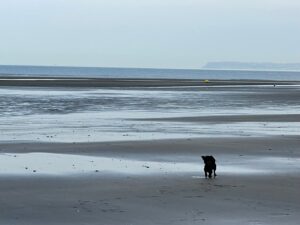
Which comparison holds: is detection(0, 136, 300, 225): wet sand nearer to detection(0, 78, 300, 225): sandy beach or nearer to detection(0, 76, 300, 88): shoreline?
detection(0, 78, 300, 225): sandy beach

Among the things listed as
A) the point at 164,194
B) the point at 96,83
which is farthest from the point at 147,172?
A: the point at 96,83

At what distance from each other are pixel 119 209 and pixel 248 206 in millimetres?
2252

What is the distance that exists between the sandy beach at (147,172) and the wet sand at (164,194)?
0.7 inches

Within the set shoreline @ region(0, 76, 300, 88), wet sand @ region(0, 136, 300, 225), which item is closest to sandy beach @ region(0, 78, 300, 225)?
wet sand @ region(0, 136, 300, 225)

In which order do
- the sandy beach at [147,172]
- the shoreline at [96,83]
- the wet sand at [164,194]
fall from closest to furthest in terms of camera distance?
1. the wet sand at [164,194]
2. the sandy beach at [147,172]
3. the shoreline at [96,83]

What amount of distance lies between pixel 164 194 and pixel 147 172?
2.91m

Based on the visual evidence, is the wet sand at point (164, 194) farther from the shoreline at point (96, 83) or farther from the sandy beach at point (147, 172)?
the shoreline at point (96, 83)

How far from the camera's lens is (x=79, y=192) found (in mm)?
13992

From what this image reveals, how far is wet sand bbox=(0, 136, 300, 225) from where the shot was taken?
38.3ft

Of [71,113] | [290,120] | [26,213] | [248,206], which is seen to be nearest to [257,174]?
[248,206]

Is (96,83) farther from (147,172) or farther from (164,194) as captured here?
(164,194)

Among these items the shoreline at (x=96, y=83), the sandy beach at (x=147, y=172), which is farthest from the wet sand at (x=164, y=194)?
the shoreline at (x=96, y=83)

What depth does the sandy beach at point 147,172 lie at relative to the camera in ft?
39.5

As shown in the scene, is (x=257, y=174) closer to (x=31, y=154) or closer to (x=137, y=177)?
(x=137, y=177)
